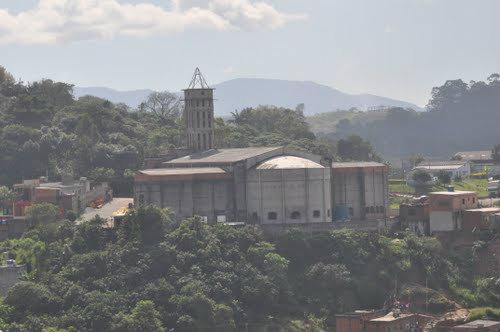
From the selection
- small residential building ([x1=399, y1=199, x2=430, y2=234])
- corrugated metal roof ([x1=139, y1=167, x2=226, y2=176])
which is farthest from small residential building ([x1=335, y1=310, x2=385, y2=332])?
corrugated metal roof ([x1=139, y1=167, x2=226, y2=176])

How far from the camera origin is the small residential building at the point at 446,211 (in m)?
82.8

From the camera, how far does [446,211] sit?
82.9m

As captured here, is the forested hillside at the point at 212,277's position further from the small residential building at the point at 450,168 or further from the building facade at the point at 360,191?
the small residential building at the point at 450,168

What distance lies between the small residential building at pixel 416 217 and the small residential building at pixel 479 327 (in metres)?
14.8

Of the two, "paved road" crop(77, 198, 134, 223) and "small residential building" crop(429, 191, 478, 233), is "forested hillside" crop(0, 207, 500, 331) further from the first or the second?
"paved road" crop(77, 198, 134, 223)

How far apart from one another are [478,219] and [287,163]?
1300cm

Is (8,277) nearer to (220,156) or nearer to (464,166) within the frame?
(220,156)

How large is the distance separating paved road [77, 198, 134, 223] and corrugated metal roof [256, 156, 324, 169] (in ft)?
33.9

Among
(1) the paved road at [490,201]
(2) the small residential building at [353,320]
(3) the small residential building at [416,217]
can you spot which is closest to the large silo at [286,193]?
(3) the small residential building at [416,217]

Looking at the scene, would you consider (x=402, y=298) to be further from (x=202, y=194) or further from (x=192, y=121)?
(x=192, y=121)

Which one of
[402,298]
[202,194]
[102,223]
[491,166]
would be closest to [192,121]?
[202,194]

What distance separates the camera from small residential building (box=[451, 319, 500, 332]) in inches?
2589

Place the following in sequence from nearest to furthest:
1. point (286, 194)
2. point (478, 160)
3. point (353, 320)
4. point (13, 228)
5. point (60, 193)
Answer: point (353, 320) → point (13, 228) → point (286, 194) → point (60, 193) → point (478, 160)

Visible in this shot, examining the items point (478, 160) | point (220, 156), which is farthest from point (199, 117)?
point (478, 160)
